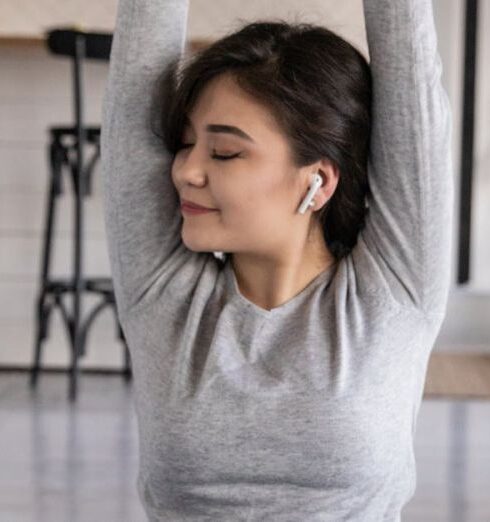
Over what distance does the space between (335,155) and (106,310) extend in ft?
11.8

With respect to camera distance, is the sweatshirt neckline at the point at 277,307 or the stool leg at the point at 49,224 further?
the stool leg at the point at 49,224

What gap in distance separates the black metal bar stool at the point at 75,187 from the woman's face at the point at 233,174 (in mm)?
2762

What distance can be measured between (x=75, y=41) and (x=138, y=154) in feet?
8.97

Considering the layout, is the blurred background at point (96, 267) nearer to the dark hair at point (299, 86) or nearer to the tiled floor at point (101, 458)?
the tiled floor at point (101, 458)

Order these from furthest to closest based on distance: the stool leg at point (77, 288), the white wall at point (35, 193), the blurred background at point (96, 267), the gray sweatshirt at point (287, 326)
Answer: the white wall at point (35, 193)
the stool leg at point (77, 288)
the blurred background at point (96, 267)
the gray sweatshirt at point (287, 326)

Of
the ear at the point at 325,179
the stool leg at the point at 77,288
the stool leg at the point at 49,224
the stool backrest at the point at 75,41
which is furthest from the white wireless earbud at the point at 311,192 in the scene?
the stool leg at the point at 49,224

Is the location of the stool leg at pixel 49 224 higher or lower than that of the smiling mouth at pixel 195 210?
lower

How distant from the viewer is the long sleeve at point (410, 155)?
1138 millimetres

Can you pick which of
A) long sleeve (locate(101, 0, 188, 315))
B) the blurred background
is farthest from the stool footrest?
long sleeve (locate(101, 0, 188, 315))

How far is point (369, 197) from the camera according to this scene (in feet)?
4.05

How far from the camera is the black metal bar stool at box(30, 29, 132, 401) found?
152 inches

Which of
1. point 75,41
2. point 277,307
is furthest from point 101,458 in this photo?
point 277,307

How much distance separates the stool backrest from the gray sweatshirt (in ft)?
8.85

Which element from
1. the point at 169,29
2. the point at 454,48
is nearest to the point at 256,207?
the point at 169,29
